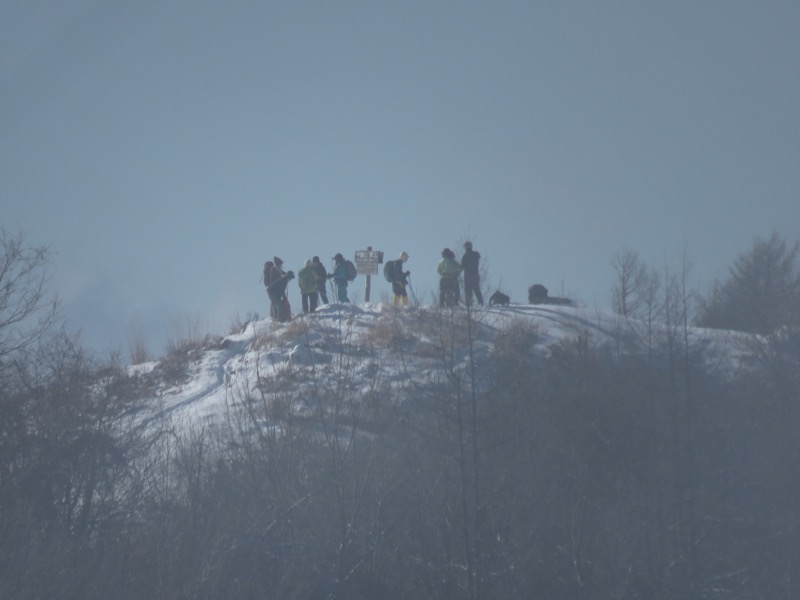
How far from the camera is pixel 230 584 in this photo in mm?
12078

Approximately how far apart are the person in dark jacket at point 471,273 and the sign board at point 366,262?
4255mm

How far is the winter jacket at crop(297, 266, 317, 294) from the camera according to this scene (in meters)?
27.5

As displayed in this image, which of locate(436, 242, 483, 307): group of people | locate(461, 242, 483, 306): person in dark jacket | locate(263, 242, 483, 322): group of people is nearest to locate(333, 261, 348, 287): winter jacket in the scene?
locate(263, 242, 483, 322): group of people

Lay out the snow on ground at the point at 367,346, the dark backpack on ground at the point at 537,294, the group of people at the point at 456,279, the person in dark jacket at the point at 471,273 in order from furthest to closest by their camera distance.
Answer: the dark backpack on ground at the point at 537,294
the snow on ground at the point at 367,346
the group of people at the point at 456,279
the person in dark jacket at the point at 471,273

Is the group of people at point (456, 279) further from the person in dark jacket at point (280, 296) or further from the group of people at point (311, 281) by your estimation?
the person in dark jacket at point (280, 296)

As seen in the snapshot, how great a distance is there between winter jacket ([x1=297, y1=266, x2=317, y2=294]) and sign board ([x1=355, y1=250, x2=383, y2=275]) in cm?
141

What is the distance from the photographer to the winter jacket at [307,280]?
27.5 m

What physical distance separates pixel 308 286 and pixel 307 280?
0.61 ft

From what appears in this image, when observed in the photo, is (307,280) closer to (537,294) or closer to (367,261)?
(367,261)

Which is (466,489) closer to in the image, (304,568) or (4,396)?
(304,568)

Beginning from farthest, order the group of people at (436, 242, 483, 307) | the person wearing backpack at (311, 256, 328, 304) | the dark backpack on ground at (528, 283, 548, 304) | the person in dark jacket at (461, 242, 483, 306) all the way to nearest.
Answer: the dark backpack on ground at (528, 283, 548, 304) < the person wearing backpack at (311, 256, 328, 304) < the group of people at (436, 242, 483, 307) < the person in dark jacket at (461, 242, 483, 306)

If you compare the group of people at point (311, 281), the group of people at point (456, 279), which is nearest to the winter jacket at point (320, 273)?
the group of people at point (311, 281)

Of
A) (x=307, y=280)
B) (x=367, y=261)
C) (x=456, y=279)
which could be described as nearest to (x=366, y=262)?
(x=367, y=261)

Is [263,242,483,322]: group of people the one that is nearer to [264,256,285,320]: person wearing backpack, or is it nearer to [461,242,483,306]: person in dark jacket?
[264,256,285,320]: person wearing backpack
